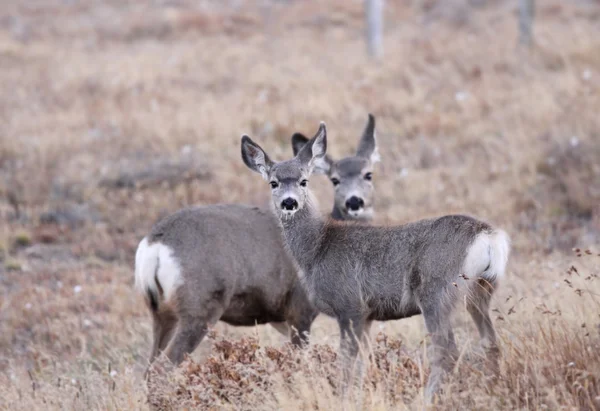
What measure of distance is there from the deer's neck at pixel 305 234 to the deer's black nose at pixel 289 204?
313 millimetres

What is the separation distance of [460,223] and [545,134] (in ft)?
27.1

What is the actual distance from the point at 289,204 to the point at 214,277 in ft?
3.18

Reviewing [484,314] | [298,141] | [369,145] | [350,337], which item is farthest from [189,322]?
[369,145]

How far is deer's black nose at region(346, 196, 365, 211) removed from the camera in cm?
868

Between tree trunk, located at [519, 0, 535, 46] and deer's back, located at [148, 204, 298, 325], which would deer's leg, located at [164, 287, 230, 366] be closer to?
Result: deer's back, located at [148, 204, 298, 325]

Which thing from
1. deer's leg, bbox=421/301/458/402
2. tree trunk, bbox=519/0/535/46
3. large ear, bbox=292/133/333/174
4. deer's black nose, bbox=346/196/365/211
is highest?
tree trunk, bbox=519/0/535/46

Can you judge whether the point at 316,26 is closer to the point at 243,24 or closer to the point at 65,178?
the point at 243,24

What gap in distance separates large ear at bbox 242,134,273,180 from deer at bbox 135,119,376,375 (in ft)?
2.00

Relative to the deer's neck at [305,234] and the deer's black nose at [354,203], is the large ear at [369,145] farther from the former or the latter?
the deer's neck at [305,234]

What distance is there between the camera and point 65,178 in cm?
1427

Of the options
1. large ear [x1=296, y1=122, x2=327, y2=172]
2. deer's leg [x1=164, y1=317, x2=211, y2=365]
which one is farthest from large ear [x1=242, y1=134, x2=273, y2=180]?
deer's leg [x1=164, y1=317, x2=211, y2=365]

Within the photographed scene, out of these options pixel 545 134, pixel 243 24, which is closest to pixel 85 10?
pixel 243 24

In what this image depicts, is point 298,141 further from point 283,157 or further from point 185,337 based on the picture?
point 283,157

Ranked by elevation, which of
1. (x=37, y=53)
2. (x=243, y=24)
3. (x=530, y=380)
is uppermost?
(x=243, y=24)
